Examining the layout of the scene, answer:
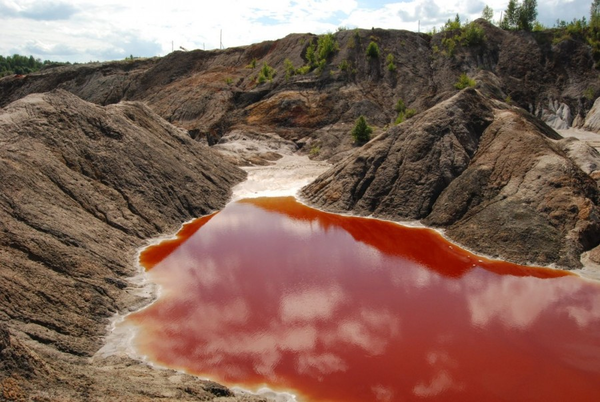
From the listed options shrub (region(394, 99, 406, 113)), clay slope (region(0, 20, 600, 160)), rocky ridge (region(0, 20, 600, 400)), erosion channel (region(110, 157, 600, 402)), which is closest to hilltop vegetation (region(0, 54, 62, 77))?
clay slope (region(0, 20, 600, 160))

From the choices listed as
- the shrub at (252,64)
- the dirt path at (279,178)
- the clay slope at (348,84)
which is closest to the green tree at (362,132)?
the clay slope at (348,84)

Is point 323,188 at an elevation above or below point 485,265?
above

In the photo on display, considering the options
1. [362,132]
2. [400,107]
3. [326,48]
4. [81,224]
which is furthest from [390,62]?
[81,224]

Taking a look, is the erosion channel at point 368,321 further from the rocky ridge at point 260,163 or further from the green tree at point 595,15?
the green tree at point 595,15

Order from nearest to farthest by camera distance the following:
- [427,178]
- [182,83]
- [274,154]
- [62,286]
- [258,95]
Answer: [62,286] → [427,178] → [274,154] → [258,95] → [182,83]

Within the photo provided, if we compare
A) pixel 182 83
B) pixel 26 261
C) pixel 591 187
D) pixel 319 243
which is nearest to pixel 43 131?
pixel 26 261

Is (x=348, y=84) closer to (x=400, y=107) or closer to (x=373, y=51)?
(x=373, y=51)

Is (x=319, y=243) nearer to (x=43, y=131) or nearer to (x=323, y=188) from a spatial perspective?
(x=323, y=188)
